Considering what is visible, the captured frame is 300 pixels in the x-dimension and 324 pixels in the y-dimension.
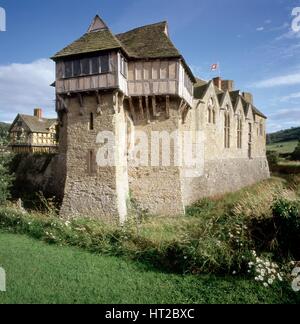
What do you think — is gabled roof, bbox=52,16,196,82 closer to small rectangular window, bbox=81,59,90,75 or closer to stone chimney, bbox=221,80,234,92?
small rectangular window, bbox=81,59,90,75

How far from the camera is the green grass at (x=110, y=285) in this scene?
5.60m

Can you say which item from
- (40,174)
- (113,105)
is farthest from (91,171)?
(40,174)

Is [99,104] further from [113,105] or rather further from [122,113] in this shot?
[122,113]

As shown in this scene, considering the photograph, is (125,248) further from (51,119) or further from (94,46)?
(51,119)

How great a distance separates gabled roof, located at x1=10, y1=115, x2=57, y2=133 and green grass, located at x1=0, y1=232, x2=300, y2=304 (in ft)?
88.6

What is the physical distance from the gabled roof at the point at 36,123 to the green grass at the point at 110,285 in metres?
27.0

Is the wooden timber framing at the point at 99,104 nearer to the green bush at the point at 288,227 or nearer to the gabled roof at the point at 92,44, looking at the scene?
the gabled roof at the point at 92,44

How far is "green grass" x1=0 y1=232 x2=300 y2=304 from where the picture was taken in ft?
18.4

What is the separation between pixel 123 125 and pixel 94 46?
12.9 ft

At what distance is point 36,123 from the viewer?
3294 centimetres

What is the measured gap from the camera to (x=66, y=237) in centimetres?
899

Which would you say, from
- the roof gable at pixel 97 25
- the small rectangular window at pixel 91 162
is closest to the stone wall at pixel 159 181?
the small rectangular window at pixel 91 162

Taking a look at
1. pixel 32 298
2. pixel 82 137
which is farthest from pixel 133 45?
pixel 32 298

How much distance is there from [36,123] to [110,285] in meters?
30.9
